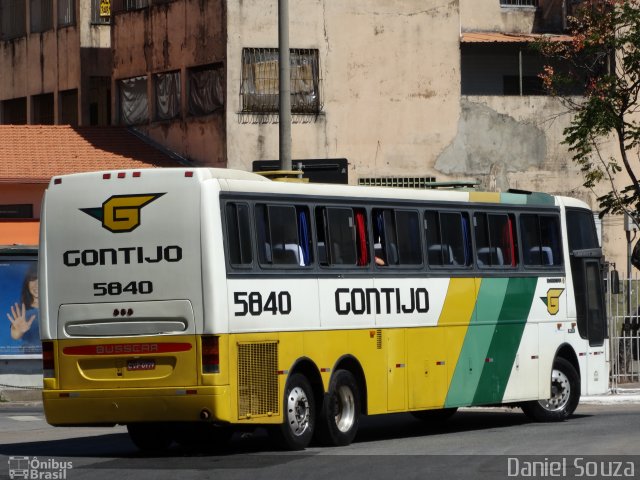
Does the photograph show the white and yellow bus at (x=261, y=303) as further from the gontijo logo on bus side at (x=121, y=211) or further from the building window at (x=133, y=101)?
the building window at (x=133, y=101)

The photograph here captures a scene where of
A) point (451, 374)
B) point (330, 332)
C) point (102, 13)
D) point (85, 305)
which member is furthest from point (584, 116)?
point (102, 13)

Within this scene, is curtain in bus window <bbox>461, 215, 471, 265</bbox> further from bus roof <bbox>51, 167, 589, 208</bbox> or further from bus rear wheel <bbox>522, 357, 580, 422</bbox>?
bus rear wheel <bbox>522, 357, 580, 422</bbox>

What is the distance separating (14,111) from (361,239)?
34.3 m

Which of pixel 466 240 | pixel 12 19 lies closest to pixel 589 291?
pixel 466 240

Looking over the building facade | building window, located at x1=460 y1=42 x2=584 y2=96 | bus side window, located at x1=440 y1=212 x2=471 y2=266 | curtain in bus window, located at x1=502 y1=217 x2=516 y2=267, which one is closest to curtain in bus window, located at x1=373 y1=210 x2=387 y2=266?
bus side window, located at x1=440 y1=212 x2=471 y2=266

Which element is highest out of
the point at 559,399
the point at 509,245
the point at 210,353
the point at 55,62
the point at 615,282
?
the point at 55,62

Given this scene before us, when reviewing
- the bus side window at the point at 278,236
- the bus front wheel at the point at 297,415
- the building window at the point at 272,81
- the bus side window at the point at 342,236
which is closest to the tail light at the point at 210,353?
the bus front wheel at the point at 297,415

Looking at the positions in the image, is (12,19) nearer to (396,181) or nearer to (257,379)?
(396,181)

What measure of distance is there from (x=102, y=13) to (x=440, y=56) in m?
12.0

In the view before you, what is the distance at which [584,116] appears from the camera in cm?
3008

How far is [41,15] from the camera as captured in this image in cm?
4909

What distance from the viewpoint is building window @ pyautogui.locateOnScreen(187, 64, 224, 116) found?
3819 centimetres

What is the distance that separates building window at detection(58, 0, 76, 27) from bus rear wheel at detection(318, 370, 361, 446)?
100 ft

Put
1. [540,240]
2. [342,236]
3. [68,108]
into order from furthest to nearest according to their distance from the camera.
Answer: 1. [68,108]
2. [540,240]
3. [342,236]
